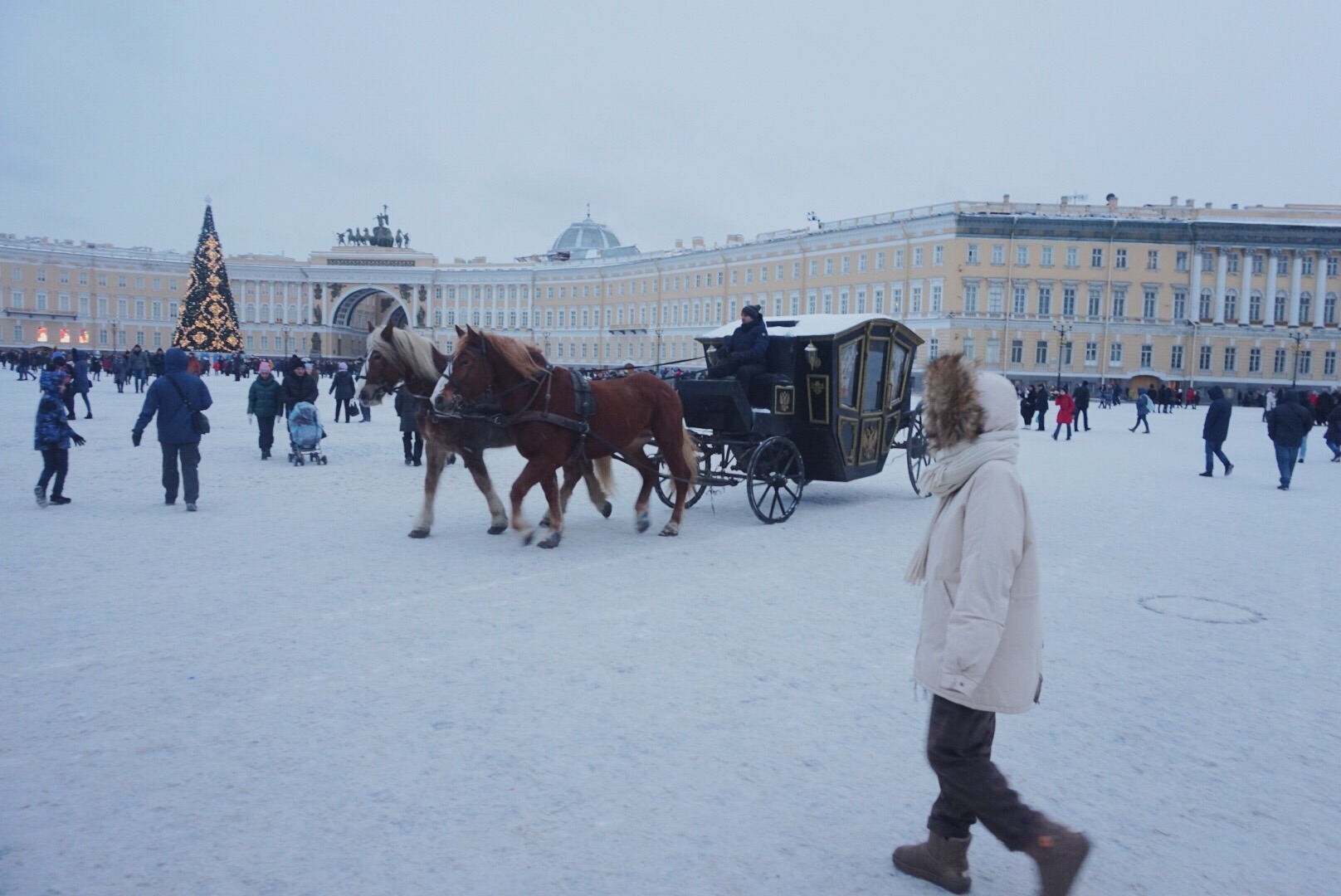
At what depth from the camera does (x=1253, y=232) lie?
60094 mm

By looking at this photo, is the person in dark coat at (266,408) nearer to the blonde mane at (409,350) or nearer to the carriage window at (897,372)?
the blonde mane at (409,350)

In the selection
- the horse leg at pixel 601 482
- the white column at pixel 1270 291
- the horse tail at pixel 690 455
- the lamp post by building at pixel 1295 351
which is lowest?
the horse leg at pixel 601 482

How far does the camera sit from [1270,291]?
60438 mm

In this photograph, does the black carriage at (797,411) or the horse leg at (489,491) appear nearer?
the horse leg at (489,491)

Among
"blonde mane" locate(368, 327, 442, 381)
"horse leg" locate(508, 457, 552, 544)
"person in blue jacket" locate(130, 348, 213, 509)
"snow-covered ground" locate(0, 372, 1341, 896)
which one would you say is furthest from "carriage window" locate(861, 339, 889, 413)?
"person in blue jacket" locate(130, 348, 213, 509)

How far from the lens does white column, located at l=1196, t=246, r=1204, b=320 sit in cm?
6000

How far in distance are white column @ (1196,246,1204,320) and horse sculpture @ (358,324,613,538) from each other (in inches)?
2424

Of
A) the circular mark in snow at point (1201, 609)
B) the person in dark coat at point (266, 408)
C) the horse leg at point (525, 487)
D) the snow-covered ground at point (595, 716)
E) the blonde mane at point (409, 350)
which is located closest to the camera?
the snow-covered ground at point (595, 716)

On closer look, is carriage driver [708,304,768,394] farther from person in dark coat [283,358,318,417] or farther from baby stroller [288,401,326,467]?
person in dark coat [283,358,318,417]

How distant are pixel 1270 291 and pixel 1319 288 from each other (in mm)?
3075

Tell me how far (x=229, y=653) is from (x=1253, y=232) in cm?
6921

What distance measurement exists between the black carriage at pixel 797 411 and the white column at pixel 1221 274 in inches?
2333

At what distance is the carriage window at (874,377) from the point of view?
10648mm

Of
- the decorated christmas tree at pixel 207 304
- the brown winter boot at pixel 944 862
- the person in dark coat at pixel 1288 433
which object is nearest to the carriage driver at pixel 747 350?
the brown winter boot at pixel 944 862
